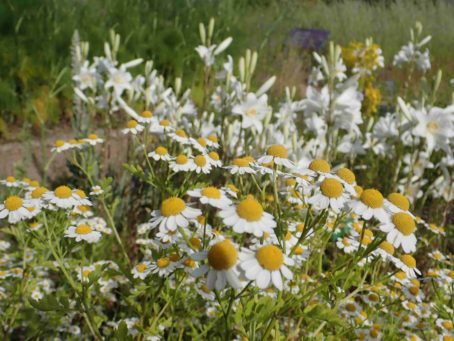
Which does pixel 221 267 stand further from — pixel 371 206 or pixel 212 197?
pixel 371 206

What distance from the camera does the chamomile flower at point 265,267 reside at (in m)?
0.94

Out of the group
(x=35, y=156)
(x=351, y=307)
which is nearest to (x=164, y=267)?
(x=351, y=307)

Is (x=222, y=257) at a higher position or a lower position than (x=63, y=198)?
higher

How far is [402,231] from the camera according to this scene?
3.76ft

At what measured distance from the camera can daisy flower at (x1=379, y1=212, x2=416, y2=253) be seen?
3.74ft

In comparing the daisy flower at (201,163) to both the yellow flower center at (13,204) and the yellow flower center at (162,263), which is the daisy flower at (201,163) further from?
the yellow flower center at (13,204)

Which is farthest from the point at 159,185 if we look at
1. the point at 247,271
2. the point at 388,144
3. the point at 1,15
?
the point at 1,15

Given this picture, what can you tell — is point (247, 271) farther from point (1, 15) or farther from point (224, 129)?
point (1, 15)

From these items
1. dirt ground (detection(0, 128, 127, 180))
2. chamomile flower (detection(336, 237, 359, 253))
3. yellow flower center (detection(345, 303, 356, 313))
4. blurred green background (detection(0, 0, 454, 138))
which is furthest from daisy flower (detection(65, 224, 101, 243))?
blurred green background (detection(0, 0, 454, 138))

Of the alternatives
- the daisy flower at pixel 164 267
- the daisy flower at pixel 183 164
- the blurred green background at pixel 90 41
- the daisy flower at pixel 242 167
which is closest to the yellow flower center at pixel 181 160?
the daisy flower at pixel 183 164

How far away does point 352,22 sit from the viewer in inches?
410

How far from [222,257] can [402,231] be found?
1.53 feet

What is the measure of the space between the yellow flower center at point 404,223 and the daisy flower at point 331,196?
0.13 m

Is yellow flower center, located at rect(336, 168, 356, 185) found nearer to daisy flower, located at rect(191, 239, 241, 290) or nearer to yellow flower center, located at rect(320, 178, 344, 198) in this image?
yellow flower center, located at rect(320, 178, 344, 198)
